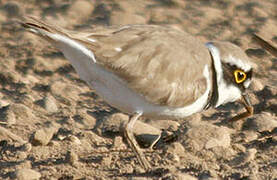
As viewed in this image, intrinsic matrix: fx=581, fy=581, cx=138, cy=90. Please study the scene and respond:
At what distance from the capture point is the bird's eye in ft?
18.0

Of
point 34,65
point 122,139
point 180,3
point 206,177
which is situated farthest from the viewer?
point 180,3

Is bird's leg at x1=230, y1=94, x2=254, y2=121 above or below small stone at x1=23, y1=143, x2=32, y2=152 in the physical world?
above

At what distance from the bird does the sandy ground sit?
1.22 feet

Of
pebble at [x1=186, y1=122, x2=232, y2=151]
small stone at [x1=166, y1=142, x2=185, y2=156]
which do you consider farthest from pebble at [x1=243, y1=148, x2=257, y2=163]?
small stone at [x1=166, y1=142, x2=185, y2=156]

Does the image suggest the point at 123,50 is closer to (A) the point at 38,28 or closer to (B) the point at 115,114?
(A) the point at 38,28

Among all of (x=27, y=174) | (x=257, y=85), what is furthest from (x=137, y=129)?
(x=257, y=85)

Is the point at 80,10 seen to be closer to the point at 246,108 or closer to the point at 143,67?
the point at 246,108

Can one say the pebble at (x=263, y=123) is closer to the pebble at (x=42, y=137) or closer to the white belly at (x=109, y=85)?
the white belly at (x=109, y=85)

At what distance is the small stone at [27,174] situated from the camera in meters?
4.62

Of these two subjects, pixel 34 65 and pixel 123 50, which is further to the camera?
pixel 34 65

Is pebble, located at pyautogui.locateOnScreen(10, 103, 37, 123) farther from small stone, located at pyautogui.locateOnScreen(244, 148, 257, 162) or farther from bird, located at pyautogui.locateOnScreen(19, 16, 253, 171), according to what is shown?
small stone, located at pyautogui.locateOnScreen(244, 148, 257, 162)

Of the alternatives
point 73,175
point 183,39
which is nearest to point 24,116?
point 73,175

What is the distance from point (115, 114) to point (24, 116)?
0.94m

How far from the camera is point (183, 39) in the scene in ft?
17.2
